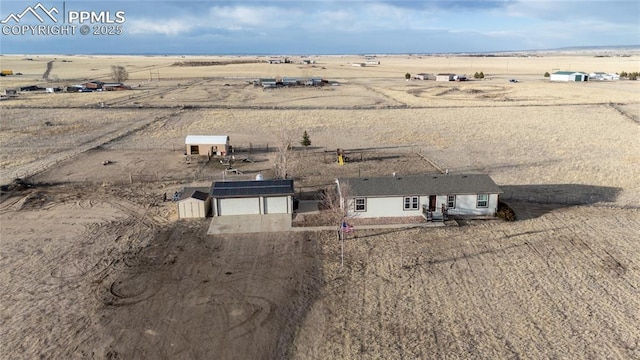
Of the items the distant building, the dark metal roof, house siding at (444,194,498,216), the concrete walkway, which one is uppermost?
the distant building

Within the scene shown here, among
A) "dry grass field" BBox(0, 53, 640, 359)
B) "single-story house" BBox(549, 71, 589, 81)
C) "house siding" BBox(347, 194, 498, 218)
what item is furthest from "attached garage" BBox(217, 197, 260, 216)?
"single-story house" BBox(549, 71, 589, 81)

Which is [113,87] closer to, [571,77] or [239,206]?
[239,206]

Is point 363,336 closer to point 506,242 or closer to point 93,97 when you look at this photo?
point 506,242

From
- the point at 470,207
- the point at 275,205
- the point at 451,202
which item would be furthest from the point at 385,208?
the point at 275,205

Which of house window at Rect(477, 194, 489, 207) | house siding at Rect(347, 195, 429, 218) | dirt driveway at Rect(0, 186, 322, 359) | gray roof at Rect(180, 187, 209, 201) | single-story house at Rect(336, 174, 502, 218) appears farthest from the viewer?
gray roof at Rect(180, 187, 209, 201)

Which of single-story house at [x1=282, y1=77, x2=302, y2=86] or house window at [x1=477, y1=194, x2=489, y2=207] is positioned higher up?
single-story house at [x1=282, y1=77, x2=302, y2=86]

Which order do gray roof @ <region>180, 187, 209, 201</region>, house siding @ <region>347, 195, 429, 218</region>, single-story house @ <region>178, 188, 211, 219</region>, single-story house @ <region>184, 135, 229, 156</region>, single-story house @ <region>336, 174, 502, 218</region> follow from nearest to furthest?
single-story house @ <region>336, 174, 502, 218</region>, house siding @ <region>347, 195, 429, 218</region>, single-story house @ <region>178, 188, 211, 219</region>, gray roof @ <region>180, 187, 209, 201</region>, single-story house @ <region>184, 135, 229, 156</region>

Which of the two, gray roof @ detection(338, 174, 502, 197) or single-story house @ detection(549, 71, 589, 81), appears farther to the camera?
single-story house @ detection(549, 71, 589, 81)

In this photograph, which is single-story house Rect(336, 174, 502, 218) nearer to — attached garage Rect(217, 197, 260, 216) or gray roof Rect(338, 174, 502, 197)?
gray roof Rect(338, 174, 502, 197)
